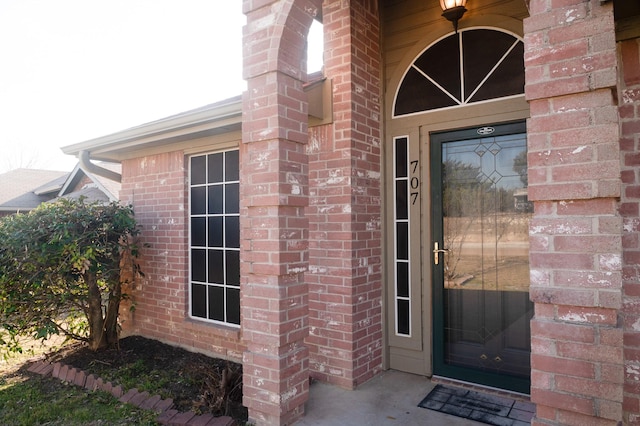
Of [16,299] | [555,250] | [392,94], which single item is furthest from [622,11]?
[16,299]

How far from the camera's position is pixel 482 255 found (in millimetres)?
3535

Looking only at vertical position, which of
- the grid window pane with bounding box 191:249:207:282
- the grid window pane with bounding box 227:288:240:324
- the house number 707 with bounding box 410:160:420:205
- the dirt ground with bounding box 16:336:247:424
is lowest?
the dirt ground with bounding box 16:336:247:424

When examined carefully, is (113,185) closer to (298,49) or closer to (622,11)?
(298,49)

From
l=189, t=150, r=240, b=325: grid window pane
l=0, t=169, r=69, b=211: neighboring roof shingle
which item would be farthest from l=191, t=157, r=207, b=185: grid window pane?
l=0, t=169, r=69, b=211: neighboring roof shingle

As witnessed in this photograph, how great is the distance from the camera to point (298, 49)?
298cm

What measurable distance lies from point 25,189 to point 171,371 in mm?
15838

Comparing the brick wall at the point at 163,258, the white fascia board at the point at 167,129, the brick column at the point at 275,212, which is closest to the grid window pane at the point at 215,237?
the brick wall at the point at 163,258

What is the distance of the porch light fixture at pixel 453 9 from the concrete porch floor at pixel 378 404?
3076 millimetres

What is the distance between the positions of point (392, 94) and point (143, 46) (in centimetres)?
2435

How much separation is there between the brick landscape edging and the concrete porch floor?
2.27 ft

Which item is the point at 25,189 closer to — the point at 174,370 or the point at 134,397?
the point at 174,370

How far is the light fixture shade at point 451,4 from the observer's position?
3.38m

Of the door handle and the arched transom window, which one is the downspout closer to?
the arched transom window

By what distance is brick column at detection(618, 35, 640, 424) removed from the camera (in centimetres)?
234
